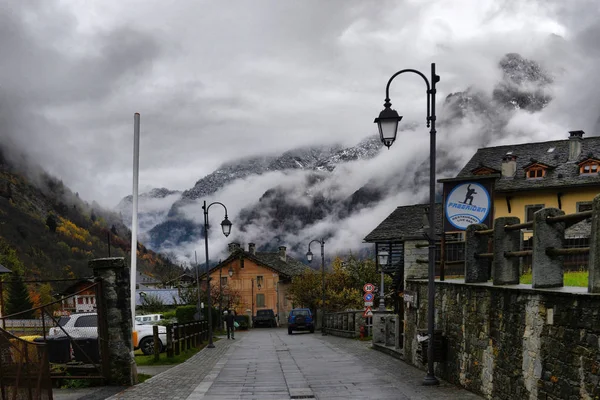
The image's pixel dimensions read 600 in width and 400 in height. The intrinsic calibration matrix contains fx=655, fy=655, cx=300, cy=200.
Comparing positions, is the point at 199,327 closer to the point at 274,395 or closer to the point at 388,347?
the point at 388,347

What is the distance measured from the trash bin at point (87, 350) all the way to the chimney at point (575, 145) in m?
41.8

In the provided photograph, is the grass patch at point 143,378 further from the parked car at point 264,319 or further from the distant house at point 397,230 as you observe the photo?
the parked car at point 264,319

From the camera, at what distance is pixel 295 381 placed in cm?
1402

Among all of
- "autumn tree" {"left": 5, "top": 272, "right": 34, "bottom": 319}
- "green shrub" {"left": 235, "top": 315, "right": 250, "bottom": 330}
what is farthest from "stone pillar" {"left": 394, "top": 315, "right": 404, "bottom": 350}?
"green shrub" {"left": 235, "top": 315, "right": 250, "bottom": 330}

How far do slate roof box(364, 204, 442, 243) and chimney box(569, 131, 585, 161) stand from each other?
10.4 m

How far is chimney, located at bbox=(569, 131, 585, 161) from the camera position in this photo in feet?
155

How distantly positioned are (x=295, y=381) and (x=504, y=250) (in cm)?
576

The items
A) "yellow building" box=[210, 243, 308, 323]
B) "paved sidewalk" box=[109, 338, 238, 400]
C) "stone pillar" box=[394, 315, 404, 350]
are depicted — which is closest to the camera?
"paved sidewalk" box=[109, 338, 238, 400]

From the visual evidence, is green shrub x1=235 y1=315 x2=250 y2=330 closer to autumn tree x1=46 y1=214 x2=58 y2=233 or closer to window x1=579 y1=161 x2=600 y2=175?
window x1=579 y1=161 x2=600 y2=175

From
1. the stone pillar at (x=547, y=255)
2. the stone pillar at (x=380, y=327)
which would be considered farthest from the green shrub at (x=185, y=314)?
the stone pillar at (x=547, y=255)

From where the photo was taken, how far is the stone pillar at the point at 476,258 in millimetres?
11984

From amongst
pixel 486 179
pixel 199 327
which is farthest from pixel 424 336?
pixel 199 327

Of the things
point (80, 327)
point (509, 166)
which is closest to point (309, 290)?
point (509, 166)

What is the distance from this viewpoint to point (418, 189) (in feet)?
523
